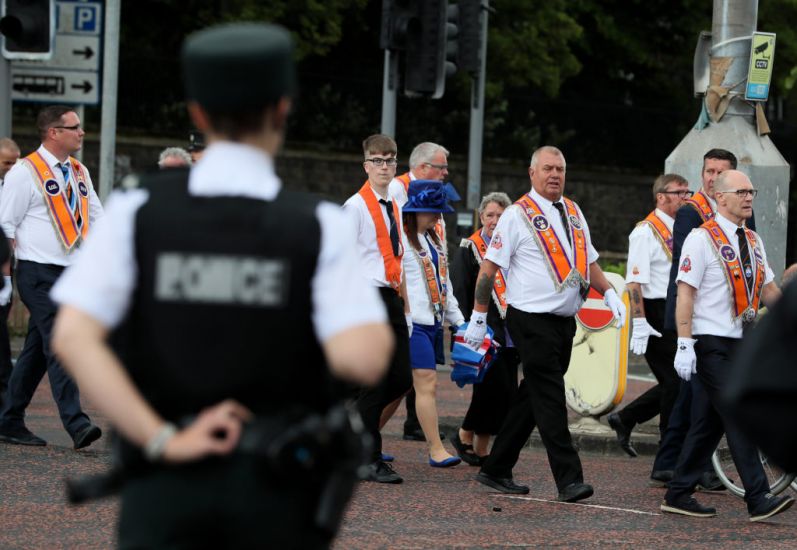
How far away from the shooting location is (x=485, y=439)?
409 inches

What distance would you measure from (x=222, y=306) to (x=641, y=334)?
7.27m

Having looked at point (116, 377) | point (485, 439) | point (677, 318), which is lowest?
point (485, 439)

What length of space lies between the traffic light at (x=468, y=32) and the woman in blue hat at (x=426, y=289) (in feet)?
28.9

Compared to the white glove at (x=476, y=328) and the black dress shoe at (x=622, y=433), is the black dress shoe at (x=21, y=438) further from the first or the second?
the black dress shoe at (x=622, y=433)

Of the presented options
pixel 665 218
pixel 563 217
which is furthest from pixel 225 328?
pixel 665 218

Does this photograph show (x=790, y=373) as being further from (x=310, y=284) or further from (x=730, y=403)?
(x=310, y=284)

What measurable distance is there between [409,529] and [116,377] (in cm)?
456

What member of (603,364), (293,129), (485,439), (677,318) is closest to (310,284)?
(677,318)

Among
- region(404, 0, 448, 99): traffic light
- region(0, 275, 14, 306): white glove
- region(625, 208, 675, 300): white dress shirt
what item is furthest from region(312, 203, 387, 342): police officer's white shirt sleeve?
region(404, 0, 448, 99): traffic light

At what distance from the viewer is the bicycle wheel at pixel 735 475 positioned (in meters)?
8.86

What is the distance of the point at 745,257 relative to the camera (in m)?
8.53

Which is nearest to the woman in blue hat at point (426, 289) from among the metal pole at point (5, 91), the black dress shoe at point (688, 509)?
the black dress shoe at point (688, 509)

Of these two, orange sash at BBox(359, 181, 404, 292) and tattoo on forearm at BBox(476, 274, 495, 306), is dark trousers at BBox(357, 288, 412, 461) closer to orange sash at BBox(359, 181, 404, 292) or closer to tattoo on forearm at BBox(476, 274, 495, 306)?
orange sash at BBox(359, 181, 404, 292)

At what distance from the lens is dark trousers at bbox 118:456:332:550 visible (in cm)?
313
